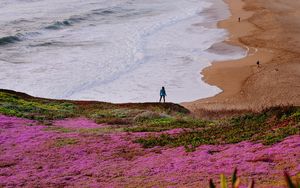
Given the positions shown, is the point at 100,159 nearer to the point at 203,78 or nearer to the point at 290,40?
the point at 203,78

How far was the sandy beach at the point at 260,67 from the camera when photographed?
32.9 metres

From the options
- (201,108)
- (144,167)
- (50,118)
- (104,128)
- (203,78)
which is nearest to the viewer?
(144,167)

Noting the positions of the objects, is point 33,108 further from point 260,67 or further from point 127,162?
point 260,67

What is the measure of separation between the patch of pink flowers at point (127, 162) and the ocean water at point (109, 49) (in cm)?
1730

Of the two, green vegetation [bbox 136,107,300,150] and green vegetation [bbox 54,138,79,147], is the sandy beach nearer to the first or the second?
green vegetation [bbox 136,107,300,150]

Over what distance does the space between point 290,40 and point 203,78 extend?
1493 cm

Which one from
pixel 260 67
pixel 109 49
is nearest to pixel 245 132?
pixel 260 67

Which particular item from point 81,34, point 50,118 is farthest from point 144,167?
point 81,34

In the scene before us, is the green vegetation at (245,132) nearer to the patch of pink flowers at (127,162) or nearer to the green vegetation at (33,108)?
the patch of pink flowers at (127,162)

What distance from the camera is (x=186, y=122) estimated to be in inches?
897

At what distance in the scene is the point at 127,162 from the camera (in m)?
16.4

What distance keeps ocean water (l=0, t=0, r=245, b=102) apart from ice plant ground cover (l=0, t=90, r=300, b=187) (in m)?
13.3

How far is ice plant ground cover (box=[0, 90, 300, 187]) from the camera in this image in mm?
14070

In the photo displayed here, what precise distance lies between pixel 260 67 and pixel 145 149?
25734mm
